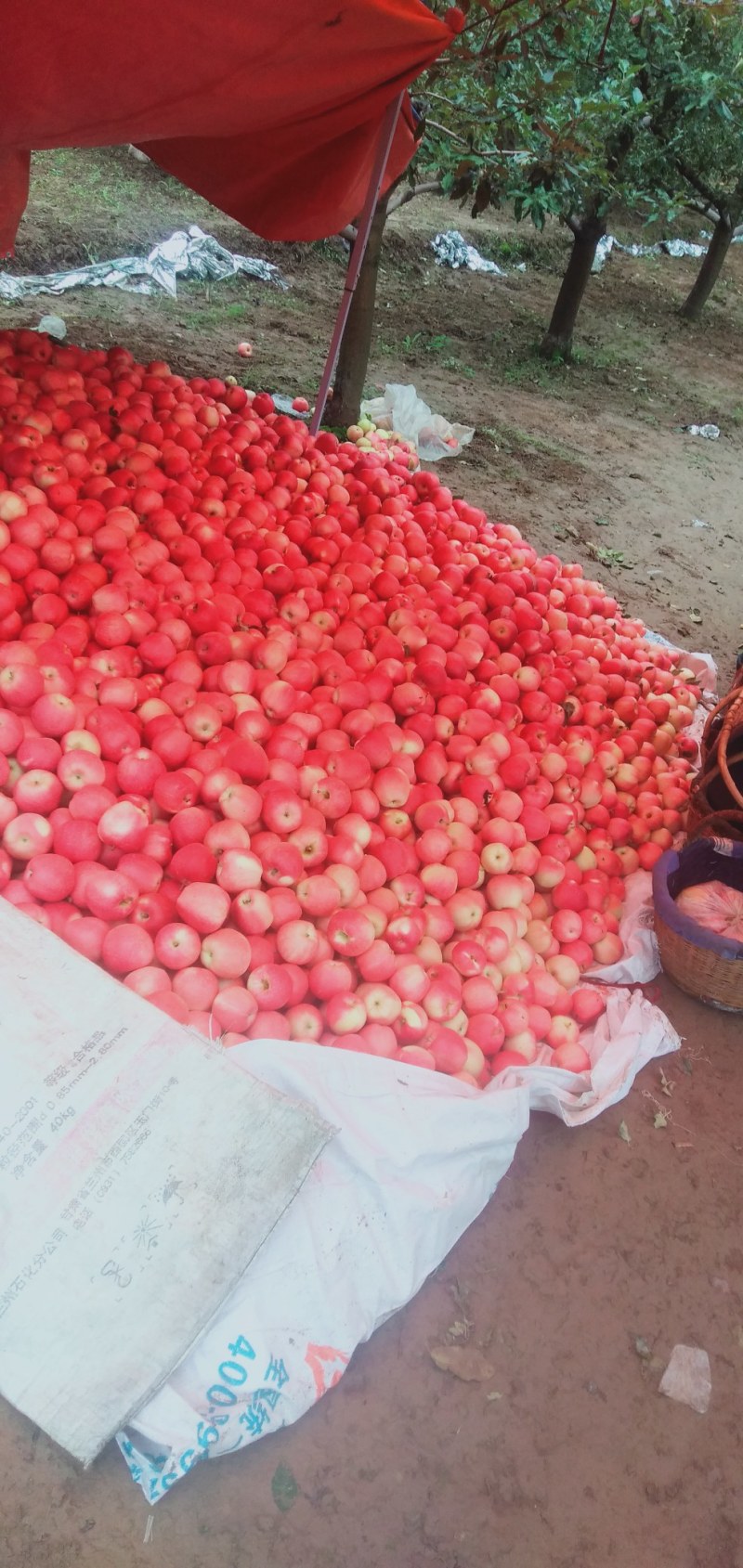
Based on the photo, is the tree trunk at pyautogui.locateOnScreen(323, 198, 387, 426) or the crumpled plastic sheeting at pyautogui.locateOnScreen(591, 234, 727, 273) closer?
the tree trunk at pyautogui.locateOnScreen(323, 198, 387, 426)

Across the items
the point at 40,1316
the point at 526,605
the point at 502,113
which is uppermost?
the point at 502,113

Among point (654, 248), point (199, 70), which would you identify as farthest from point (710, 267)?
point (199, 70)

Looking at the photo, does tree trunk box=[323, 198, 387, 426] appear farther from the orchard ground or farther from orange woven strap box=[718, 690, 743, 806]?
the orchard ground

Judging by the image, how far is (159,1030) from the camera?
81.7 inches

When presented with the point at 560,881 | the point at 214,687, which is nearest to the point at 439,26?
the point at 214,687

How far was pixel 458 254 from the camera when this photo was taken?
40.4 feet

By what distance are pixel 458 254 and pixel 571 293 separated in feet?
10.4

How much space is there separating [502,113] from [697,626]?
3071mm

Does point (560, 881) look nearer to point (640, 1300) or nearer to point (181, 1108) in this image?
point (640, 1300)

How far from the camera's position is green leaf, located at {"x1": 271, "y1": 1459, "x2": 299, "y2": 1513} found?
6.20 ft

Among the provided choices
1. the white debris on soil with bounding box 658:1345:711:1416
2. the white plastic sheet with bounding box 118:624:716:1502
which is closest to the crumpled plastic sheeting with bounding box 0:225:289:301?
the white plastic sheet with bounding box 118:624:716:1502

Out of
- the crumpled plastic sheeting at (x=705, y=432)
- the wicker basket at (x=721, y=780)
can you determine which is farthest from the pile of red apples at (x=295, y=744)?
the crumpled plastic sheeting at (x=705, y=432)

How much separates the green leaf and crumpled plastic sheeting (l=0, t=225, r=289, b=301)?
7976 mm

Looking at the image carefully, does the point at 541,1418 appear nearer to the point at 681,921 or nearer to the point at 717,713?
the point at 681,921
